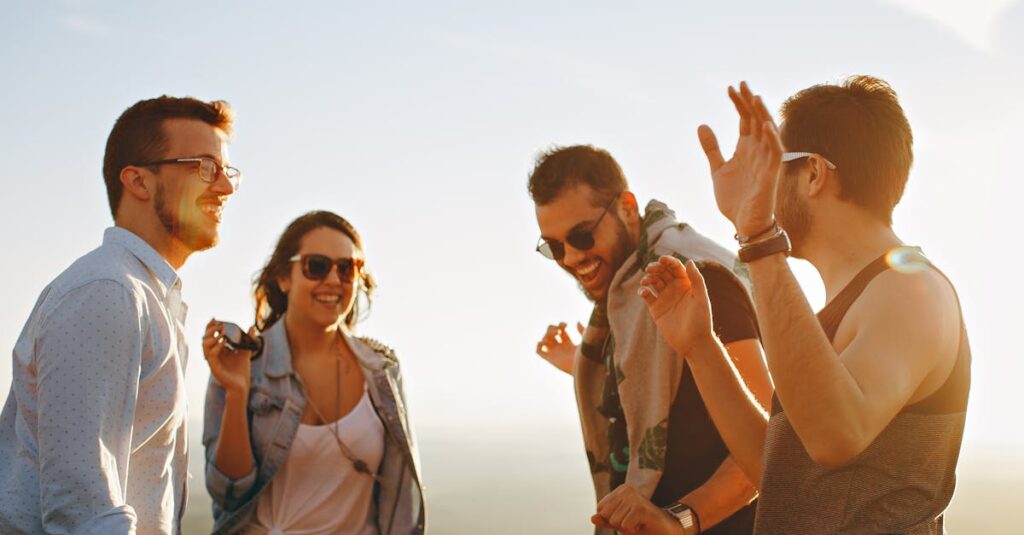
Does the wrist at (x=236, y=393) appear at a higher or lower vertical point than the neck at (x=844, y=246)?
lower

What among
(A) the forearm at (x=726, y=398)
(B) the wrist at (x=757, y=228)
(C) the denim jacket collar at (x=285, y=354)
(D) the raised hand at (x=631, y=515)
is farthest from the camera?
→ (C) the denim jacket collar at (x=285, y=354)

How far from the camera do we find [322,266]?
5.62 m

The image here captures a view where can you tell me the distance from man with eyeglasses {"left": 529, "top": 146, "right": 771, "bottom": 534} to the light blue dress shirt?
59.5 inches

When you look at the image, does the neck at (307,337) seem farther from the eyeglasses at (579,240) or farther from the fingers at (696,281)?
the fingers at (696,281)

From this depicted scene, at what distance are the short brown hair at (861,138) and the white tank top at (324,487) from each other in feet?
10.9

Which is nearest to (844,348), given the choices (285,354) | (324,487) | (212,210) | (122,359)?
(122,359)

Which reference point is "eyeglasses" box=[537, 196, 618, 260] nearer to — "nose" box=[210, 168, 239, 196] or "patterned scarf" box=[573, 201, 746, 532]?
"patterned scarf" box=[573, 201, 746, 532]

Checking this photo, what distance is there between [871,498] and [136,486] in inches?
89.2

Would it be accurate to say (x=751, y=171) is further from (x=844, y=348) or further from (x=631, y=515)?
(x=631, y=515)

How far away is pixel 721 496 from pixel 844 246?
4.08 feet

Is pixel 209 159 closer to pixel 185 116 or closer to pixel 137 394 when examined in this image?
pixel 185 116

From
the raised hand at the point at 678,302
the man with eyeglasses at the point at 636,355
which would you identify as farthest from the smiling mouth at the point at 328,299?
the raised hand at the point at 678,302

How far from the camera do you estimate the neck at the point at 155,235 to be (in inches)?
136

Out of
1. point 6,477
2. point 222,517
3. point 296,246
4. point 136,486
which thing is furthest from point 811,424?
point 296,246
